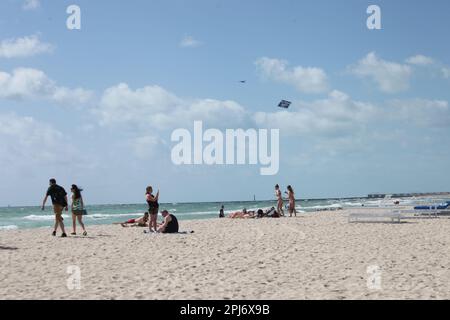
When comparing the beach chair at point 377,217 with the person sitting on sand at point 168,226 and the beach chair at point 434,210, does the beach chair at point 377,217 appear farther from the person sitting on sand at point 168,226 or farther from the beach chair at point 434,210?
the person sitting on sand at point 168,226

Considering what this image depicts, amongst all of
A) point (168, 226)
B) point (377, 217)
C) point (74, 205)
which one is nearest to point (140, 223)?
point (168, 226)

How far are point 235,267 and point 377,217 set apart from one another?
37.6ft

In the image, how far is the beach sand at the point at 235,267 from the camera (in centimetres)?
684

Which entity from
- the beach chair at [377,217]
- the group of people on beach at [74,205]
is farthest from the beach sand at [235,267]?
the beach chair at [377,217]

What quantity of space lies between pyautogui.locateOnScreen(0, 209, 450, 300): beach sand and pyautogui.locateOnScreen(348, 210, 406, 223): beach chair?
4.24 m

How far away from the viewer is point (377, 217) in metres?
18.9

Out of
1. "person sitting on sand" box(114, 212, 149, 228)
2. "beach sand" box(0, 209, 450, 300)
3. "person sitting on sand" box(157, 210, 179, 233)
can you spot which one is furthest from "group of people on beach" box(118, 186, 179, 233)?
"person sitting on sand" box(114, 212, 149, 228)

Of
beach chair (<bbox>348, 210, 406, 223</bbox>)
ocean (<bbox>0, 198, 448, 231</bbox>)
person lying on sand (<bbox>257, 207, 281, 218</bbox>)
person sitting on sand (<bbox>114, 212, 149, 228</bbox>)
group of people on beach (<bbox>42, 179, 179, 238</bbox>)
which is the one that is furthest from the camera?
ocean (<bbox>0, 198, 448, 231</bbox>)

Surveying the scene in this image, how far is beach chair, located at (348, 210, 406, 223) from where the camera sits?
18.6 meters

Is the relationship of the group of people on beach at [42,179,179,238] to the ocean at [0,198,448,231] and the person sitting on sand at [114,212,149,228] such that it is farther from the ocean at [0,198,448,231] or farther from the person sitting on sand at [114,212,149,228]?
the ocean at [0,198,448,231]

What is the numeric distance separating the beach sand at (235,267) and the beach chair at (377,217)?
4239 mm

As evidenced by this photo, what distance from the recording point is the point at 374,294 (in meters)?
6.58
